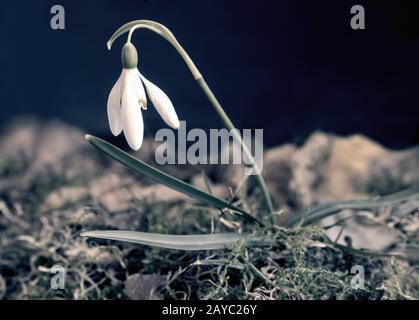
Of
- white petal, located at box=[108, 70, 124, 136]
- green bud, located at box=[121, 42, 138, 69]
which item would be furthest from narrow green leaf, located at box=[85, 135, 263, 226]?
green bud, located at box=[121, 42, 138, 69]

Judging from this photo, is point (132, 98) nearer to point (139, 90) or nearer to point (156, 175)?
point (139, 90)

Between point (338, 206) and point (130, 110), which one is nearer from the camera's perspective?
point (130, 110)

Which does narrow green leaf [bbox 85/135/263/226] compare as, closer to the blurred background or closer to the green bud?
the green bud

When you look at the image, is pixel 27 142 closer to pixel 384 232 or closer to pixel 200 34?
pixel 200 34

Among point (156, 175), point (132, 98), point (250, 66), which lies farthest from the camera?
point (250, 66)

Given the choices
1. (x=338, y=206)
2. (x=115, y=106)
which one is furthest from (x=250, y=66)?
(x=115, y=106)

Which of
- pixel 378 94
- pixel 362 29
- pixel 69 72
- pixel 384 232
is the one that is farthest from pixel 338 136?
pixel 69 72
